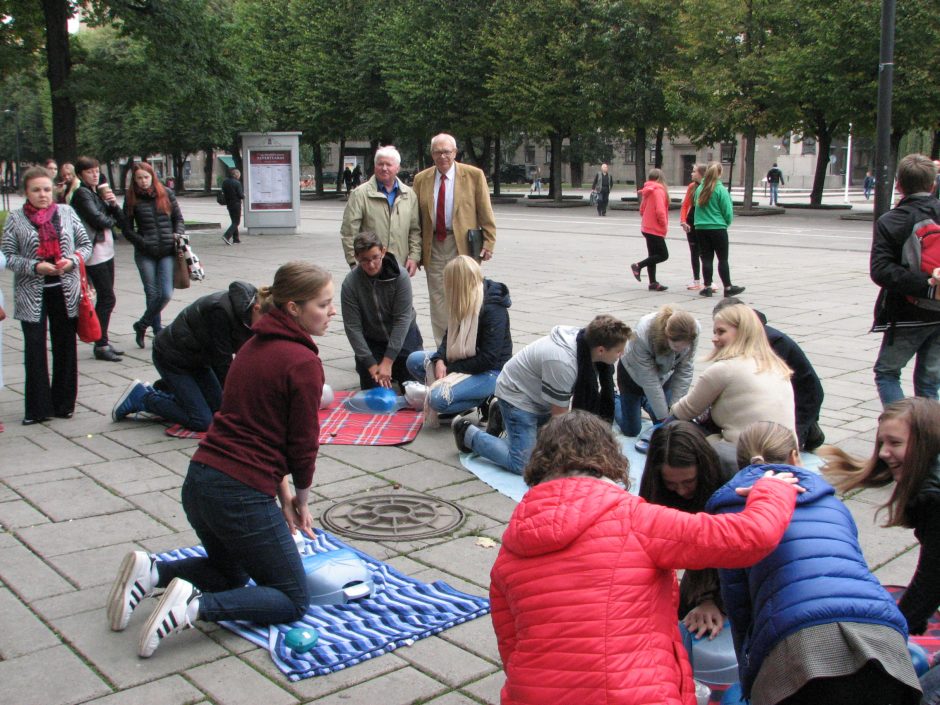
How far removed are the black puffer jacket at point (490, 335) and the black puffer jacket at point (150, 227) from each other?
391 centimetres

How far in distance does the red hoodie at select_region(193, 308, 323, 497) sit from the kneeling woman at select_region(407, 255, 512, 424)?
285cm

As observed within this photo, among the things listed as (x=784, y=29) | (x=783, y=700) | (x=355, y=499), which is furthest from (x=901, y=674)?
(x=784, y=29)

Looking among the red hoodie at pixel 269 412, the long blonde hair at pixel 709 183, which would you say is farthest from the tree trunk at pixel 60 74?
the red hoodie at pixel 269 412

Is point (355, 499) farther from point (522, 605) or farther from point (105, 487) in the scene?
point (522, 605)

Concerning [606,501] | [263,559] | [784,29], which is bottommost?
[263,559]

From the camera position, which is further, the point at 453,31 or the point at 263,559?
the point at 453,31

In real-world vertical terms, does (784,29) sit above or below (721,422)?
above

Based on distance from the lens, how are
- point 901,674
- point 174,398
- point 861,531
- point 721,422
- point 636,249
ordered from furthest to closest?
point 636,249, point 174,398, point 721,422, point 861,531, point 901,674

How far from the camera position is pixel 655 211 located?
1388 centimetres

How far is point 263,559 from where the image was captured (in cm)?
381

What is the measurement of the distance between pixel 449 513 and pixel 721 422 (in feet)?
4.91

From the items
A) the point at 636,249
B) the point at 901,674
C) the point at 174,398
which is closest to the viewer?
the point at 901,674

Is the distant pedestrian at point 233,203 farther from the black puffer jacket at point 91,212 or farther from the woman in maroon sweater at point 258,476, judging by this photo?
the woman in maroon sweater at point 258,476

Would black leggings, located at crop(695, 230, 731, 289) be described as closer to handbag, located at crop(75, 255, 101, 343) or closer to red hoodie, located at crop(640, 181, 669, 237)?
red hoodie, located at crop(640, 181, 669, 237)
